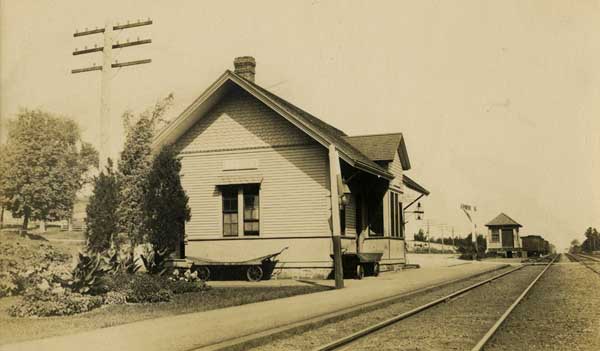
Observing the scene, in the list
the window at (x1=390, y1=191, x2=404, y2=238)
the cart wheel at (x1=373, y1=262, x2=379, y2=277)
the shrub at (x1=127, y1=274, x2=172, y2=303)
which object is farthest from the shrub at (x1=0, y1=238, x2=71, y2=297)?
the window at (x1=390, y1=191, x2=404, y2=238)

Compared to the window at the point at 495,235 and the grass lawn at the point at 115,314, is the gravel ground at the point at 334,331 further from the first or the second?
the window at the point at 495,235

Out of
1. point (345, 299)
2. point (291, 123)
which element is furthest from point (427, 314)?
point (291, 123)

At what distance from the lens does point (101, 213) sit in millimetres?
14258

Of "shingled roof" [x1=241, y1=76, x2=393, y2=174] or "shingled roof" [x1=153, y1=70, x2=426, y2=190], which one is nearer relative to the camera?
"shingled roof" [x1=153, y1=70, x2=426, y2=190]

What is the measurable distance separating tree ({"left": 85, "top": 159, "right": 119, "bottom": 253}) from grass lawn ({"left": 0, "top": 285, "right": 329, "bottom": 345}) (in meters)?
2.19

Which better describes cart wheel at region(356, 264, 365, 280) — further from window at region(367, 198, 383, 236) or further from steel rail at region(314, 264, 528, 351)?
steel rail at region(314, 264, 528, 351)

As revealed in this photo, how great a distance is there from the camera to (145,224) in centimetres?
1670

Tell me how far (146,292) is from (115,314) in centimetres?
232

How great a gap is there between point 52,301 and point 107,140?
4.59 m

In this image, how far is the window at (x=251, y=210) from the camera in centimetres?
2097

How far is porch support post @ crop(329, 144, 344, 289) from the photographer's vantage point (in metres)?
16.3

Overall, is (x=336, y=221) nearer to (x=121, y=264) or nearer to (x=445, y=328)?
(x=121, y=264)

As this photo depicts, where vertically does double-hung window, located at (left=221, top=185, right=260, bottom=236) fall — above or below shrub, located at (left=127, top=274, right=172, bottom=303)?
above

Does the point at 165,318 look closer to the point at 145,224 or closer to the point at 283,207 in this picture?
the point at 145,224
